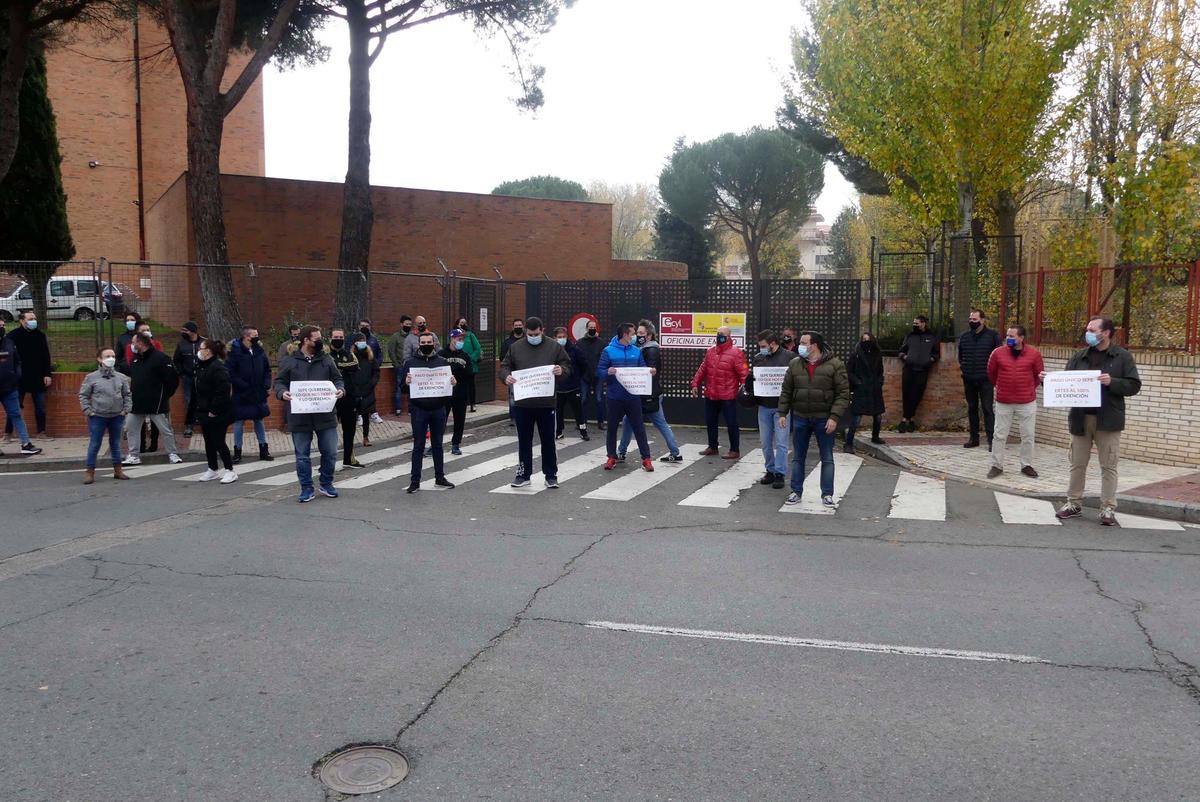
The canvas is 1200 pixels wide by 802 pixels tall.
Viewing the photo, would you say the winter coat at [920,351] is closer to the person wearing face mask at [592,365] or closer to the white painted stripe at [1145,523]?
the person wearing face mask at [592,365]

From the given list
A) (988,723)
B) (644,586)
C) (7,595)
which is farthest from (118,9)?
(988,723)

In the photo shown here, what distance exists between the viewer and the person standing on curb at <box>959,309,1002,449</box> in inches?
531

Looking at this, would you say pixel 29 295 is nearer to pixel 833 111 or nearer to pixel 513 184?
pixel 833 111

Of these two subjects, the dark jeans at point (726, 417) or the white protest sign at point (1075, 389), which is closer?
the white protest sign at point (1075, 389)

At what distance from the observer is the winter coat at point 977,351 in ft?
44.3

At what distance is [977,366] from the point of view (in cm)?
1353

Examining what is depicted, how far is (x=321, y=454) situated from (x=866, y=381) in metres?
8.18

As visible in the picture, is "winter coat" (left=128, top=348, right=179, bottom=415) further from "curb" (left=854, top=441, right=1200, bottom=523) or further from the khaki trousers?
the khaki trousers

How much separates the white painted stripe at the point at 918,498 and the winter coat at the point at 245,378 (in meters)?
8.68

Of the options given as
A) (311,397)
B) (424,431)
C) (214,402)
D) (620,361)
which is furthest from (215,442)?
(620,361)

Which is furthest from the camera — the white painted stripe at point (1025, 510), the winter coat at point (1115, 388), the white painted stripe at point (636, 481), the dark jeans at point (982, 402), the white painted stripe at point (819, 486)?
the dark jeans at point (982, 402)

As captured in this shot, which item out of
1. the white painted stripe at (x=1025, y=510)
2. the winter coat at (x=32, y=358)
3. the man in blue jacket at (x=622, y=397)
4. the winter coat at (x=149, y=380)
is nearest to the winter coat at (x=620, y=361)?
the man in blue jacket at (x=622, y=397)

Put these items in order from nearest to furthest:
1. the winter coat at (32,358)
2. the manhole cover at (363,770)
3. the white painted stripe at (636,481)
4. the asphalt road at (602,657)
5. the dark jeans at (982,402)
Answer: the manhole cover at (363,770), the asphalt road at (602,657), the white painted stripe at (636,481), the dark jeans at (982,402), the winter coat at (32,358)

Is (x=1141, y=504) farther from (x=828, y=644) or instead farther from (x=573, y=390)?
(x=573, y=390)
